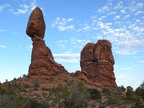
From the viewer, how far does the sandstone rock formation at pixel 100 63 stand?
54.6m

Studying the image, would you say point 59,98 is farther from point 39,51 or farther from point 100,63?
point 100,63

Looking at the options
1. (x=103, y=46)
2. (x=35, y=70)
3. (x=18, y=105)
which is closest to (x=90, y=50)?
(x=103, y=46)

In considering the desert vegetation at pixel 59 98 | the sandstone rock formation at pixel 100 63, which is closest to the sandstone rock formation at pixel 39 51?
the desert vegetation at pixel 59 98

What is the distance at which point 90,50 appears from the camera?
189 feet

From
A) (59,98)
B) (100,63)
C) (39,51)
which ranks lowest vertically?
(59,98)

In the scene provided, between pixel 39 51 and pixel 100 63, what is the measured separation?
14798 mm

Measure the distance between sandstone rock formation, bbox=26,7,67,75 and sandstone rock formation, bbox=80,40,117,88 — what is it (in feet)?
30.5

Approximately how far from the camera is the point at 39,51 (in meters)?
45.4

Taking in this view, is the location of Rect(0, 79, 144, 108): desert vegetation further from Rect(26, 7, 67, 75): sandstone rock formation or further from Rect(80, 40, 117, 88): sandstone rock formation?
Rect(80, 40, 117, 88): sandstone rock formation

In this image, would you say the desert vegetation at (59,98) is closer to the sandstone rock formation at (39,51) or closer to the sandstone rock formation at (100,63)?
the sandstone rock formation at (39,51)

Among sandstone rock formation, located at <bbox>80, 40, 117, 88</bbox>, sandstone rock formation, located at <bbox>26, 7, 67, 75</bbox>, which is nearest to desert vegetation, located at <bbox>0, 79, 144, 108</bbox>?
sandstone rock formation, located at <bbox>26, 7, 67, 75</bbox>

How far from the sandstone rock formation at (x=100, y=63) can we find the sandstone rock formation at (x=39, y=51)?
9307mm

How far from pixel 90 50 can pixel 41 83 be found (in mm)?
18805

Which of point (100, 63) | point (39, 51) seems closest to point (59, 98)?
point (39, 51)
